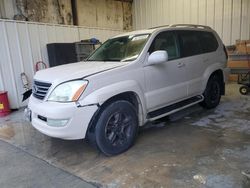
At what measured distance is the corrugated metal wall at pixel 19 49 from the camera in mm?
5426

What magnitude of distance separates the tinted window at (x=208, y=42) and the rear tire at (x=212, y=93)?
0.58 metres

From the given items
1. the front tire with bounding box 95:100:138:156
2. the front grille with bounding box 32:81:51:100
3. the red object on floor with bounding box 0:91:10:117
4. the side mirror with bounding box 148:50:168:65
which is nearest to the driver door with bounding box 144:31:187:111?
the side mirror with bounding box 148:50:168:65

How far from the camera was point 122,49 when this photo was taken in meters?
3.57

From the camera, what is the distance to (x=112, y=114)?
282 centimetres

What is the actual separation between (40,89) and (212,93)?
3455mm

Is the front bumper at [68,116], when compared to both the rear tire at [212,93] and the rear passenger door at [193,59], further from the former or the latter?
the rear tire at [212,93]

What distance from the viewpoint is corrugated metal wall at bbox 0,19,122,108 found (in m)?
5.43

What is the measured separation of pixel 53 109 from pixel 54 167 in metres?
0.75

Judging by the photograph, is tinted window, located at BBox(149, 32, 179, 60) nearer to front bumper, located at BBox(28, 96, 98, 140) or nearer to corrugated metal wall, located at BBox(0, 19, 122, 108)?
front bumper, located at BBox(28, 96, 98, 140)

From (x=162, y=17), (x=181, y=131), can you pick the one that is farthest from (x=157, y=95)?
(x=162, y=17)

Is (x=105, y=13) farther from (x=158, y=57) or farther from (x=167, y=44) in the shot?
(x=158, y=57)

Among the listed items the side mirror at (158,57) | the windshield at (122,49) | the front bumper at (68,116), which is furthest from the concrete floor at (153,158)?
the windshield at (122,49)

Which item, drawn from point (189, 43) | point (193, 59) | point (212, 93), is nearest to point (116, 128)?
point (193, 59)

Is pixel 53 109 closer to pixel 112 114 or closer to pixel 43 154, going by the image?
pixel 112 114
